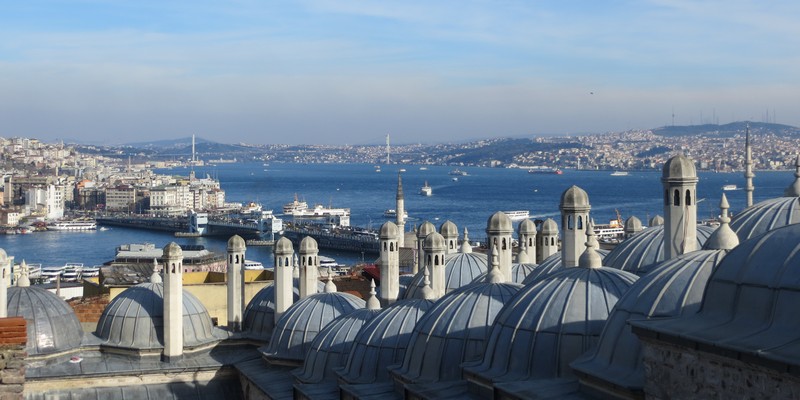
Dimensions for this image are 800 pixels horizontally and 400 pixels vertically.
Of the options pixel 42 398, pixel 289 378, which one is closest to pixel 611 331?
pixel 289 378

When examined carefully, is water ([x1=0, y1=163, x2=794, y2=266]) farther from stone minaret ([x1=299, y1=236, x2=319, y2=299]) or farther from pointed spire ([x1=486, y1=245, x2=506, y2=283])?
pointed spire ([x1=486, y1=245, x2=506, y2=283])

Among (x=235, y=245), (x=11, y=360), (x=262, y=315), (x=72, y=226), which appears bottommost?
(x=72, y=226)

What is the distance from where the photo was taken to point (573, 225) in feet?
48.0

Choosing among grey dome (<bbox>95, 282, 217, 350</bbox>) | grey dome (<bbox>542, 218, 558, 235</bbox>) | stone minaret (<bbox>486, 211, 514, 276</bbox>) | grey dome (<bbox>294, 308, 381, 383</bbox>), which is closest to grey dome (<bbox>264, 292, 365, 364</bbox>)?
grey dome (<bbox>294, 308, 381, 383</bbox>)

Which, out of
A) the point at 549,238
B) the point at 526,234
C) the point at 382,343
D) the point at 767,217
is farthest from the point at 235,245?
the point at 767,217

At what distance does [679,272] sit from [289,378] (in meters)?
9.17

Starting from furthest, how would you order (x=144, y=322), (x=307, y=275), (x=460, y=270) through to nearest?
(x=307, y=275) < (x=144, y=322) < (x=460, y=270)

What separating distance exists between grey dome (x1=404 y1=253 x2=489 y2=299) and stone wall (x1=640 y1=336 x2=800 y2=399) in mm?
9424

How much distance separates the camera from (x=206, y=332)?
20.3 metres

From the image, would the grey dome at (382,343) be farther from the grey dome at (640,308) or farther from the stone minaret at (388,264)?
the grey dome at (640,308)

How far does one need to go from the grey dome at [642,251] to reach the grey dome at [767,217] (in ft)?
1.74

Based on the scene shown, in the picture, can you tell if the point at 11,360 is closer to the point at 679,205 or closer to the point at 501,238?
the point at 679,205

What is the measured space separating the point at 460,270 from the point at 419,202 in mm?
104635

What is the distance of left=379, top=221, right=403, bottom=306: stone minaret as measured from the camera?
712 inches
